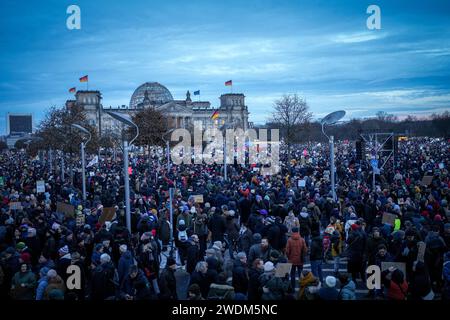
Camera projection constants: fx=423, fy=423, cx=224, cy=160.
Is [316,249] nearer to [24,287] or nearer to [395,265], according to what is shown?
[395,265]

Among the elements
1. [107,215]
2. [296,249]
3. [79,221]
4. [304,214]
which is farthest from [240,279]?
[79,221]

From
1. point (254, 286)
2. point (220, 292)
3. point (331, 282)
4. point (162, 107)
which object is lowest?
point (254, 286)

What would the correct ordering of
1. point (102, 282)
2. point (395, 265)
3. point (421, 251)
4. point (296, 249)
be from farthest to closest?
point (296, 249) → point (421, 251) → point (395, 265) → point (102, 282)

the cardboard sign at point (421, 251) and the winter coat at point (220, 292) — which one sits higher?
the cardboard sign at point (421, 251)

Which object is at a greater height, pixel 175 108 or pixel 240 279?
pixel 175 108

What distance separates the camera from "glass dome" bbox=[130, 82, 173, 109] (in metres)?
112

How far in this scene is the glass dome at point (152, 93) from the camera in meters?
112

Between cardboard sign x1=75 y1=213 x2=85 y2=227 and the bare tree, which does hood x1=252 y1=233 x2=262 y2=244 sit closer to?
cardboard sign x1=75 y1=213 x2=85 y2=227

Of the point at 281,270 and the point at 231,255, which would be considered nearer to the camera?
the point at 281,270

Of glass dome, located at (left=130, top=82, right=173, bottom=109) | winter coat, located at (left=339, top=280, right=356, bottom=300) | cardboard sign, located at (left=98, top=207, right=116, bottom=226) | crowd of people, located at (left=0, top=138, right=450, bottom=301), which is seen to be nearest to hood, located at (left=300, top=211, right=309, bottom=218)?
crowd of people, located at (left=0, top=138, right=450, bottom=301)

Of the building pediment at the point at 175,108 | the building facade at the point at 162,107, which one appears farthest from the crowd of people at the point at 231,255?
the building pediment at the point at 175,108

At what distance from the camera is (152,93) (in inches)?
4434

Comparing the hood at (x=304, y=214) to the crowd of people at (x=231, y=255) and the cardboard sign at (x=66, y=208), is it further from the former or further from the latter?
the cardboard sign at (x=66, y=208)
